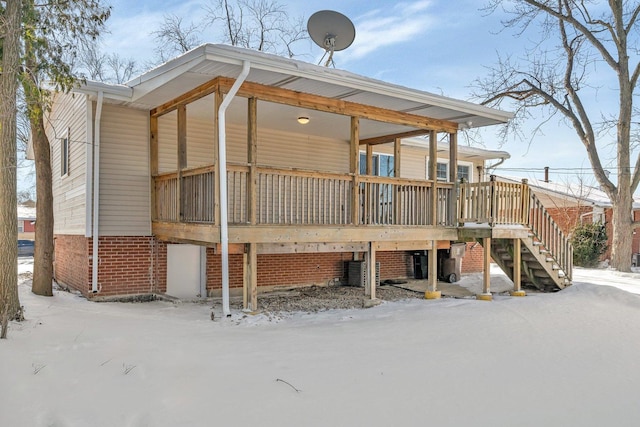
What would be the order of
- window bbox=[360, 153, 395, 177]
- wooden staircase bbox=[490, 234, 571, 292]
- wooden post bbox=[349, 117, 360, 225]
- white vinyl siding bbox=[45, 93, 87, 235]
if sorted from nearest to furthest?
Result: wooden post bbox=[349, 117, 360, 225] → white vinyl siding bbox=[45, 93, 87, 235] → wooden staircase bbox=[490, 234, 571, 292] → window bbox=[360, 153, 395, 177]

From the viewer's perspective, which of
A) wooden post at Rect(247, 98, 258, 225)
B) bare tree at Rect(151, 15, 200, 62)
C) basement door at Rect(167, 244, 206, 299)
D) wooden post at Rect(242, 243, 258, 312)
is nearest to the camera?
wooden post at Rect(247, 98, 258, 225)

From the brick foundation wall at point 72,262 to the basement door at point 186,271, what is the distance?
1.47 m

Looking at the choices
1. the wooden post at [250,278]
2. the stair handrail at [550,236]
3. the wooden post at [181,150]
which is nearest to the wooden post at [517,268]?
the stair handrail at [550,236]

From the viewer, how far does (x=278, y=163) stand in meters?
11.1

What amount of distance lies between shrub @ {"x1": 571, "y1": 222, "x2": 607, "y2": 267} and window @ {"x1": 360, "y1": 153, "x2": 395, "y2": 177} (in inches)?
381

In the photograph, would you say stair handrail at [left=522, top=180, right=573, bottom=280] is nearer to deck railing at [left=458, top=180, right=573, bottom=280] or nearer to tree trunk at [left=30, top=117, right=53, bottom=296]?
deck railing at [left=458, top=180, right=573, bottom=280]

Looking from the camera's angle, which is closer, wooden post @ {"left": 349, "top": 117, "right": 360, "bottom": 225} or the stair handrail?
wooden post @ {"left": 349, "top": 117, "right": 360, "bottom": 225}

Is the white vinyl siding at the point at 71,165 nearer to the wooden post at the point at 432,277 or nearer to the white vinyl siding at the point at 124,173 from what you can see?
the white vinyl siding at the point at 124,173

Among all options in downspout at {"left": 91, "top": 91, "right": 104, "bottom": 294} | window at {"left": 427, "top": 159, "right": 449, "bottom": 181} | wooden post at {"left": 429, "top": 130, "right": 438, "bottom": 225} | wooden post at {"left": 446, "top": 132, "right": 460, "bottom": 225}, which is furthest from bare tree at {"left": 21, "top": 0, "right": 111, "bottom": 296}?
window at {"left": 427, "top": 159, "right": 449, "bottom": 181}

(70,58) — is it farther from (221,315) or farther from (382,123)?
(382,123)

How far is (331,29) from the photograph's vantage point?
1007cm

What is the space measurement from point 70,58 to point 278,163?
4.56m

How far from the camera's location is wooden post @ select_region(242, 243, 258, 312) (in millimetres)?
7703

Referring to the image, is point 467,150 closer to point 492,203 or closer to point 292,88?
point 492,203
